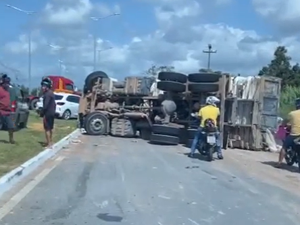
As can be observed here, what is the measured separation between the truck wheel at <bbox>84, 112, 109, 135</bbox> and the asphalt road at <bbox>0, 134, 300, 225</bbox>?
10283mm

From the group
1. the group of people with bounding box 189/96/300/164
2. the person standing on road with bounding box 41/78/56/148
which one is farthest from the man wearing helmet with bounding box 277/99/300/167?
the person standing on road with bounding box 41/78/56/148

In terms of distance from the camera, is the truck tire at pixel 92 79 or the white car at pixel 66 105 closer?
the truck tire at pixel 92 79

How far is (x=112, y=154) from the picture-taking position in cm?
1912

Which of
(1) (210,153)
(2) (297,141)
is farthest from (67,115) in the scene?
(2) (297,141)

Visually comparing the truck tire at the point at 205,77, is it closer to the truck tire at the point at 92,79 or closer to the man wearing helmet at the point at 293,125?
the truck tire at the point at 92,79

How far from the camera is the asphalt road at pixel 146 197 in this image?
924 centimetres

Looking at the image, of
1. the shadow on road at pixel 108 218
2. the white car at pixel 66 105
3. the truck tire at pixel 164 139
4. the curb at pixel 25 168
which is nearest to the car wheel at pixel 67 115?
the white car at pixel 66 105

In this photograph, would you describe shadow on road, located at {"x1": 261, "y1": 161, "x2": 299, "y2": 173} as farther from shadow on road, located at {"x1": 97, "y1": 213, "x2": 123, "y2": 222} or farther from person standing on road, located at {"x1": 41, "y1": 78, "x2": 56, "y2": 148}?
shadow on road, located at {"x1": 97, "y1": 213, "x2": 123, "y2": 222}

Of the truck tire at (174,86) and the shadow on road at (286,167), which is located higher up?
the truck tire at (174,86)

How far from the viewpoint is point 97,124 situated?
27.7 m

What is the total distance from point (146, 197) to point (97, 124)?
16.8m

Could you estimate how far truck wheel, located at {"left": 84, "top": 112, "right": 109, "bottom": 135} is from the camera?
90.9ft

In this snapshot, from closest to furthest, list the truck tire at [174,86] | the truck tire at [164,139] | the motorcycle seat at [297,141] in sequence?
the motorcycle seat at [297,141]
the truck tire at [164,139]
the truck tire at [174,86]

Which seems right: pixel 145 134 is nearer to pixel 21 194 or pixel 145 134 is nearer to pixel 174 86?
pixel 174 86
